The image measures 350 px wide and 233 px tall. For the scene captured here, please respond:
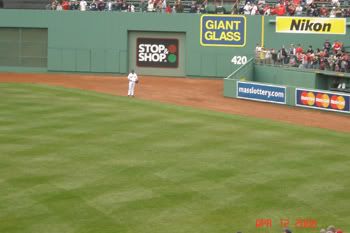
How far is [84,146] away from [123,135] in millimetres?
2472

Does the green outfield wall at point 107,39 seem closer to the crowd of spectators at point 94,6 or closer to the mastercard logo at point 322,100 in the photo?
the crowd of spectators at point 94,6

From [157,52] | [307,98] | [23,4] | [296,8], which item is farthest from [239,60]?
[23,4]

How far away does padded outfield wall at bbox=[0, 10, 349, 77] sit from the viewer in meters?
48.6

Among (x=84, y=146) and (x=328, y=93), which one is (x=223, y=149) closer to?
(x=84, y=146)

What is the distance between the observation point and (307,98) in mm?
39125

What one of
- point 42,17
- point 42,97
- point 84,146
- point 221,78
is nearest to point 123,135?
point 84,146

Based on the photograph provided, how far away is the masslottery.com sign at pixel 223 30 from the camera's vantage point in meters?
48.3

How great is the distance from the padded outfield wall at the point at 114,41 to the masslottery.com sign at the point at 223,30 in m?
0.07

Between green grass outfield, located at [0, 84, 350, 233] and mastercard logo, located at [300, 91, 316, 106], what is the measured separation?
5.34m

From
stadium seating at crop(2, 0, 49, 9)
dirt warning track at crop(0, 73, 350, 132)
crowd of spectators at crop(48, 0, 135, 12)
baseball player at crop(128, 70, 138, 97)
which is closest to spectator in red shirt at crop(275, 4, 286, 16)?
dirt warning track at crop(0, 73, 350, 132)

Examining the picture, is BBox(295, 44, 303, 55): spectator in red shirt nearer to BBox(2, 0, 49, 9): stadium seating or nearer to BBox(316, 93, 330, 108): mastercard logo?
BBox(316, 93, 330, 108): mastercard logo

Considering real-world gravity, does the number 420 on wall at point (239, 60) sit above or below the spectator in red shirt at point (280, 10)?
below

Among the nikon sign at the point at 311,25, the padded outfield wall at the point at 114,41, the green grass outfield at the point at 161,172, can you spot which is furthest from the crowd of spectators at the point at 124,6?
the green grass outfield at the point at 161,172

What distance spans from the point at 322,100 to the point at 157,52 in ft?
50.3
